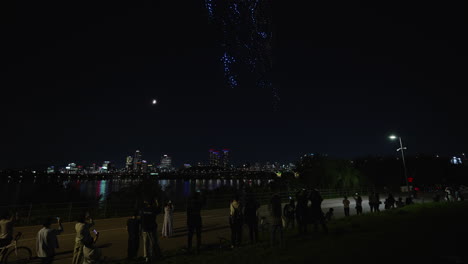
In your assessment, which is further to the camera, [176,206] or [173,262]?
[176,206]

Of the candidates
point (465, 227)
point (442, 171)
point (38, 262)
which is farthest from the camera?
point (442, 171)

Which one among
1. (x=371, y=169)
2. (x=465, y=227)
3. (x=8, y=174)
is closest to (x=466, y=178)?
(x=371, y=169)

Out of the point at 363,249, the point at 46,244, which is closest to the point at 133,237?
the point at 46,244

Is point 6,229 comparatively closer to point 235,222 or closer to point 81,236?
point 81,236

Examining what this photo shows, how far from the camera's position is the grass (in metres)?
6.69

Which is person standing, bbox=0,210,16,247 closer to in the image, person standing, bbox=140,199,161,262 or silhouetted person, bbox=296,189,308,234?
person standing, bbox=140,199,161,262

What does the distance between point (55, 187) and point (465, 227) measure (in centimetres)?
3242

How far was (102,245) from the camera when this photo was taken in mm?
10320

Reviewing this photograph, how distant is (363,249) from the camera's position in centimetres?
750

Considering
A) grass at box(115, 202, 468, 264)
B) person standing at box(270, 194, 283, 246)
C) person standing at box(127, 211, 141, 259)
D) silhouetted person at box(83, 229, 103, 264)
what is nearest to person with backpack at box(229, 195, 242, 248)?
grass at box(115, 202, 468, 264)

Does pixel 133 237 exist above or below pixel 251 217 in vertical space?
below

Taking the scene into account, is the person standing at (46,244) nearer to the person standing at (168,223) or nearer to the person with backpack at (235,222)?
the person with backpack at (235,222)

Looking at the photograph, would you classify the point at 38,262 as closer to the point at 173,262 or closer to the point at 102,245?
the point at 102,245

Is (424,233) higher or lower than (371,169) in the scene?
lower
